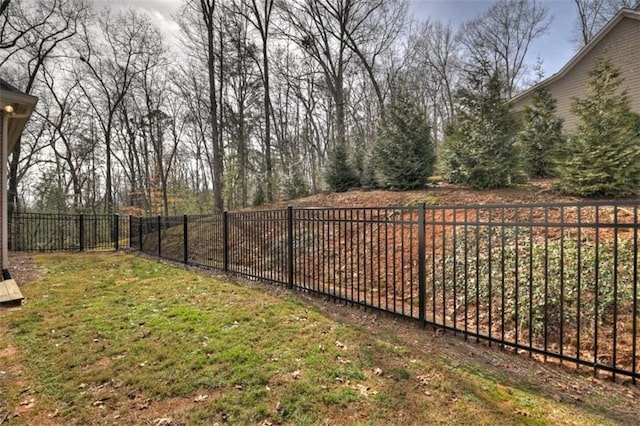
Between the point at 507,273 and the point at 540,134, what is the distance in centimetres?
591

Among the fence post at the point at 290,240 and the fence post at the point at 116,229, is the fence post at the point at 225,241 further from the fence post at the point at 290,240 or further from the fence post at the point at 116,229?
the fence post at the point at 116,229

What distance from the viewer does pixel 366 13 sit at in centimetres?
1550

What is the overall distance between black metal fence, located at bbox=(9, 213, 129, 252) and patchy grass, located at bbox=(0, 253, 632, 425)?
9.84 meters

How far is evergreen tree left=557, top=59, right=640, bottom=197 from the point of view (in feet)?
19.2

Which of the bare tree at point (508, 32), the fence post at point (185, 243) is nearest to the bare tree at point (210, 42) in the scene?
the fence post at point (185, 243)

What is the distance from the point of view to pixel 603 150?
592 cm

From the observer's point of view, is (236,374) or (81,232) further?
(81,232)

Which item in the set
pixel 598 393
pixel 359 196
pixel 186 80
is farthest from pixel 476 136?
pixel 186 80

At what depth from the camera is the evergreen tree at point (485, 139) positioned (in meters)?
7.25

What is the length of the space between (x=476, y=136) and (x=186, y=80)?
2012 cm

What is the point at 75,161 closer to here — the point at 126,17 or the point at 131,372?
the point at 126,17

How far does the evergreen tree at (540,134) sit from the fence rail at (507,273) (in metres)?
3.45

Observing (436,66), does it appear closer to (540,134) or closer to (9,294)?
(540,134)

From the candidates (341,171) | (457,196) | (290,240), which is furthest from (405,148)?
(290,240)
